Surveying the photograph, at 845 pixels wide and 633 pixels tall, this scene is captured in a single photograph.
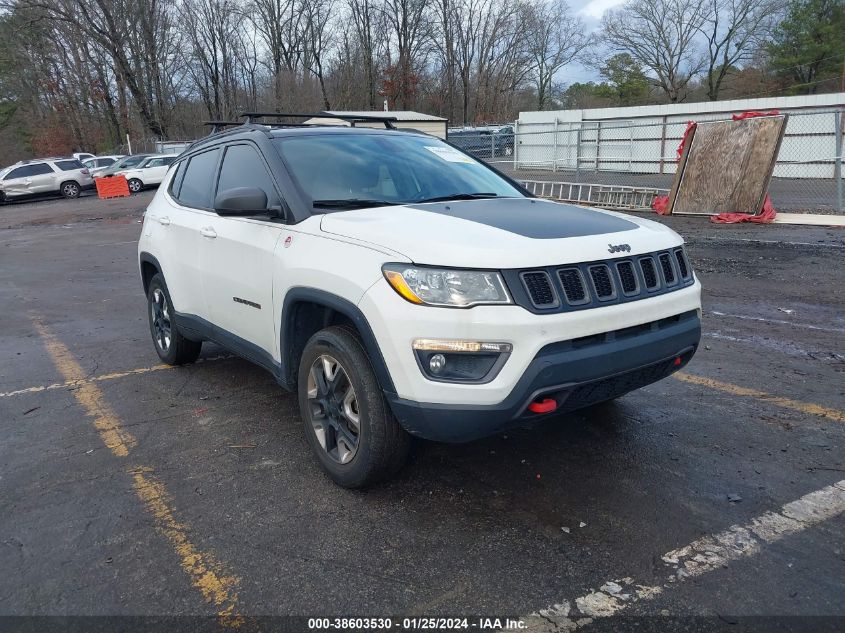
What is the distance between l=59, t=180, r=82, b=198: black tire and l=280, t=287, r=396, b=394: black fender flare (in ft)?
102

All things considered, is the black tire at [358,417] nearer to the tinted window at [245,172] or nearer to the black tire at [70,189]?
the tinted window at [245,172]

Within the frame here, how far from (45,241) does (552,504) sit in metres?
16.4

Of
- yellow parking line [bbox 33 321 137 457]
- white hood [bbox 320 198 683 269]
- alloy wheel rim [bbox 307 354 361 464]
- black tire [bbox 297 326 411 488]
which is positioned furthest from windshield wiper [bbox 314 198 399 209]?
yellow parking line [bbox 33 321 137 457]

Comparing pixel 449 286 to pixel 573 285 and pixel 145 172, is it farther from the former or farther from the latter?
pixel 145 172

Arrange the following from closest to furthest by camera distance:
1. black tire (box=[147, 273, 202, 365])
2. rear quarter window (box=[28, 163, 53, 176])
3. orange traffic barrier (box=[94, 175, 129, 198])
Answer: black tire (box=[147, 273, 202, 365]), orange traffic barrier (box=[94, 175, 129, 198]), rear quarter window (box=[28, 163, 53, 176])

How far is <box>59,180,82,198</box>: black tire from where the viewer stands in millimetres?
29875

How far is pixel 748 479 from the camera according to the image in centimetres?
325

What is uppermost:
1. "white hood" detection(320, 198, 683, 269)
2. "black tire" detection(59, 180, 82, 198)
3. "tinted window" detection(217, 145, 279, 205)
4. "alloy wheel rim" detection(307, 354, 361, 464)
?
"tinted window" detection(217, 145, 279, 205)

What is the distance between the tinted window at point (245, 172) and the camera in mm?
3766

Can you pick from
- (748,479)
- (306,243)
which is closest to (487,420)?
(306,243)

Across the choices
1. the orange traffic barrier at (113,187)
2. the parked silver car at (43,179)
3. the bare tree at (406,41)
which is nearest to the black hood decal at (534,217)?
the orange traffic barrier at (113,187)

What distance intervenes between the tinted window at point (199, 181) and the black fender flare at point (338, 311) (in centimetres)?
151

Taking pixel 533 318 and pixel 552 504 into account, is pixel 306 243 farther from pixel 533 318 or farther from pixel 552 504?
pixel 552 504

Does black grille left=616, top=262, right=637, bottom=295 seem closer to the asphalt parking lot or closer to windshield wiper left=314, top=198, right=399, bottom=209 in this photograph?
the asphalt parking lot
